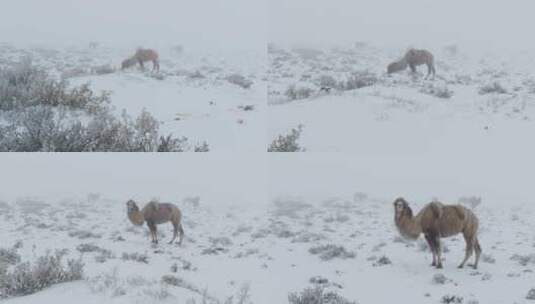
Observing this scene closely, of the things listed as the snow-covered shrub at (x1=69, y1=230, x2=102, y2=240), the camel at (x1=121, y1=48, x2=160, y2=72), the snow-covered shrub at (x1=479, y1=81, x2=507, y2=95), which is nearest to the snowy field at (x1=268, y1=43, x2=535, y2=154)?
the snow-covered shrub at (x1=479, y1=81, x2=507, y2=95)

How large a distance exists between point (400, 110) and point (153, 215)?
6166 mm

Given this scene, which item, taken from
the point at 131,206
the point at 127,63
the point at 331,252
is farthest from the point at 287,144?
the point at 127,63

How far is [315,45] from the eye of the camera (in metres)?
27.3

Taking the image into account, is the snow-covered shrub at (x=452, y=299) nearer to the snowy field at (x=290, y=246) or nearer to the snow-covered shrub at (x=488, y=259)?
the snowy field at (x=290, y=246)

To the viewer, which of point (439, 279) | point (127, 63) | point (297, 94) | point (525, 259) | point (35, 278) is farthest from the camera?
point (127, 63)

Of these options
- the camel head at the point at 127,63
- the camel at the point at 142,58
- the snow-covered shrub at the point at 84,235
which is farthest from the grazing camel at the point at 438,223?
the camel head at the point at 127,63

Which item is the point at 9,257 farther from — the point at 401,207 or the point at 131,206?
the point at 401,207

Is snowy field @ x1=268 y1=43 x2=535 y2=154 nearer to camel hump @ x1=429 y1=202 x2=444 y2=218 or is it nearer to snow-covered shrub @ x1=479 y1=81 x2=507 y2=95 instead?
snow-covered shrub @ x1=479 y1=81 x2=507 y2=95

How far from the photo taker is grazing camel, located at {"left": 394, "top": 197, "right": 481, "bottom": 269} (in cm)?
873

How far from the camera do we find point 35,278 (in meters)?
7.22

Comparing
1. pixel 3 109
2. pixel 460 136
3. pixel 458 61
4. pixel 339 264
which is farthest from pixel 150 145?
pixel 458 61

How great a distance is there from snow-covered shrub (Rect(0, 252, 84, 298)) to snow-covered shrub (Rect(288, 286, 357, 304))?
2957mm

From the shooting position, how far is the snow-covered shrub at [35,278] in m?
7.12

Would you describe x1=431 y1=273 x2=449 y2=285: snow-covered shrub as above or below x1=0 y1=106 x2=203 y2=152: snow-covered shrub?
below
